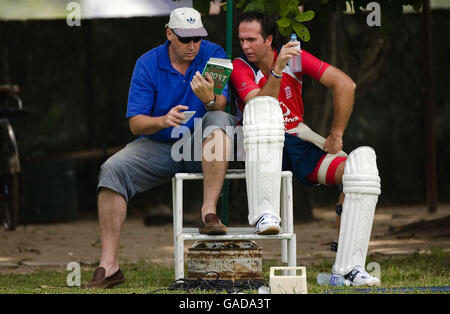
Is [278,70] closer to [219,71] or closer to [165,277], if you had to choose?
[219,71]

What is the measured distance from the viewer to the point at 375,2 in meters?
6.20

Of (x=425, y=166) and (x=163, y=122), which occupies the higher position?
(x=163, y=122)

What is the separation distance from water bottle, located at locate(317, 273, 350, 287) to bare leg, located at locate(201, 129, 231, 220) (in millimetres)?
687

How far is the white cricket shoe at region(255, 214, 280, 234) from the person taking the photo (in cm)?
488

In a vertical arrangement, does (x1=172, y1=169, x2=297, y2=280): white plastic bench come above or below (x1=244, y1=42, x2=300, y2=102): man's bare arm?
below

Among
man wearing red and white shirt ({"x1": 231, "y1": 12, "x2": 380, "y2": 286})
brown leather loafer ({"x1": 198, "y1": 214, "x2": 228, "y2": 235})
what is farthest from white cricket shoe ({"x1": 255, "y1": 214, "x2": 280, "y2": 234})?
brown leather loafer ({"x1": 198, "y1": 214, "x2": 228, "y2": 235})

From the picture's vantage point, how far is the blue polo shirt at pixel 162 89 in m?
5.41

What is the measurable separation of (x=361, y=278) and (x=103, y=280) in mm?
1396

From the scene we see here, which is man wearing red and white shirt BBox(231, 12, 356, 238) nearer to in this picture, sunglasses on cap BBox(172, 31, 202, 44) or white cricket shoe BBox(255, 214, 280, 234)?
sunglasses on cap BBox(172, 31, 202, 44)

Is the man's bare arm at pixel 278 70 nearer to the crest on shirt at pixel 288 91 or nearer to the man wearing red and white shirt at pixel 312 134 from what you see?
the man wearing red and white shirt at pixel 312 134

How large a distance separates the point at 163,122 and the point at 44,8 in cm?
1923

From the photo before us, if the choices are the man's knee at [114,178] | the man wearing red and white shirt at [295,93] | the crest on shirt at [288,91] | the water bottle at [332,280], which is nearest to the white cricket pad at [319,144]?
the man wearing red and white shirt at [295,93]
